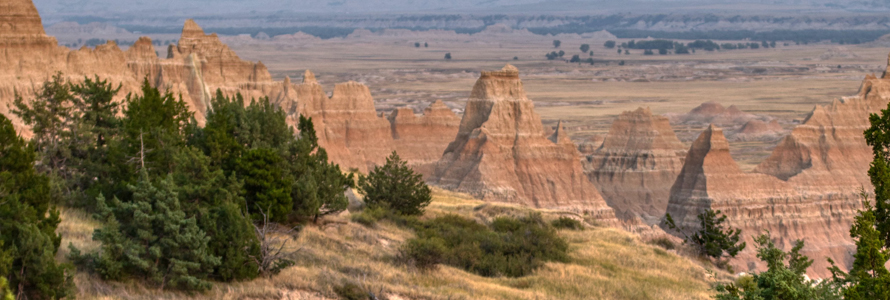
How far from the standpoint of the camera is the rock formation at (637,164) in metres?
68.6

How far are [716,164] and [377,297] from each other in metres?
43.5

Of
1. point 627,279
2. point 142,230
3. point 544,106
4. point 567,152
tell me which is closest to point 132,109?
point 142,230

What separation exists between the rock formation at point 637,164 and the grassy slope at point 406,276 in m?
36.6

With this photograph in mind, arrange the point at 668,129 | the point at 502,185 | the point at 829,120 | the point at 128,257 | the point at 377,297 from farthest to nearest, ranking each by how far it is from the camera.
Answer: the point at 668,129, the point at 829,120, the point at 502,185, the point at 377,297, the point at 128,257

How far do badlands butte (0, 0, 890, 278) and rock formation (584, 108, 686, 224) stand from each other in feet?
0.29

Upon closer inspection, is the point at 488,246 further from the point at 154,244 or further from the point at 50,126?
the point at 50,126

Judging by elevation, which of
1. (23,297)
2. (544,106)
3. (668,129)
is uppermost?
(23,297)

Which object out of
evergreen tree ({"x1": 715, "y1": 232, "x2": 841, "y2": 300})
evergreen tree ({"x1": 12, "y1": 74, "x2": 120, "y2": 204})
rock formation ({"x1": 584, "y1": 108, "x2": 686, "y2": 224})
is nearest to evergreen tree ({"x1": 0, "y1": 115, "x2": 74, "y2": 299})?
evergreen tree ({"x1": 12, "y1": 74, "x2": 120, "y2": 204})

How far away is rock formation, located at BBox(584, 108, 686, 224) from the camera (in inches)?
2702

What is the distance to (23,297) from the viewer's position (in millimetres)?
16266

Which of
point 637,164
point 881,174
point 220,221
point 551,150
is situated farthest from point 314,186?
point 637,164

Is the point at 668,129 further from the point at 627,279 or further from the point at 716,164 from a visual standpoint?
the point at 627,279

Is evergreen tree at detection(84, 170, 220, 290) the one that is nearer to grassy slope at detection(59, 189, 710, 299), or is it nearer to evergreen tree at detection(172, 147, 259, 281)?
grassy slope at detection(59, 189, 710, 299)

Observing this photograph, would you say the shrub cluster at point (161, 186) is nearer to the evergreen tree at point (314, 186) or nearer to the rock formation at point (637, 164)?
the evergreen tree at point (314, 186)
